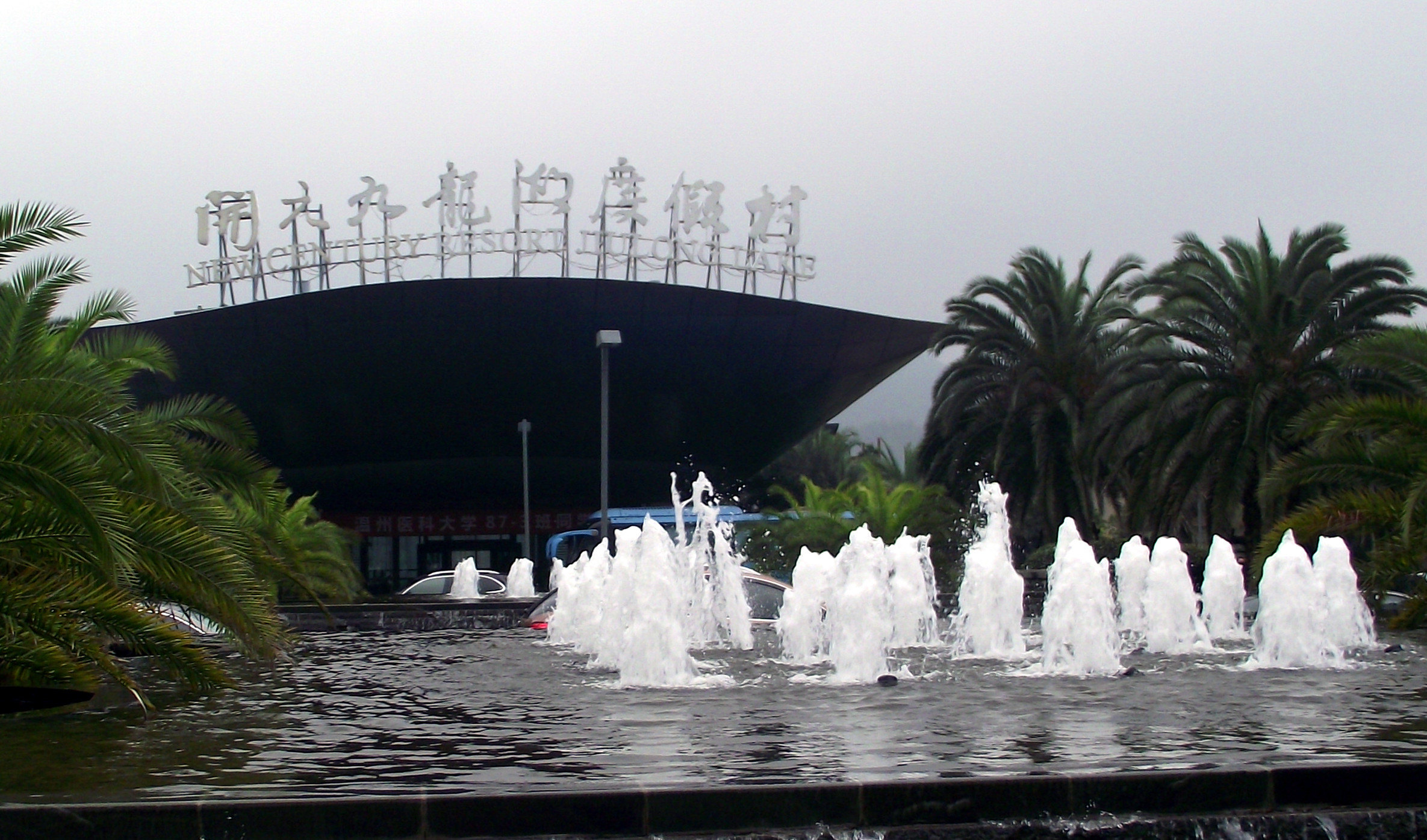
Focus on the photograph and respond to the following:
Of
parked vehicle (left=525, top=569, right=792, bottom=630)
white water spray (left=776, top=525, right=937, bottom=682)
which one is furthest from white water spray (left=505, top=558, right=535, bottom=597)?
parked vehicle (left=525, top=569, right=792, bottom=630)

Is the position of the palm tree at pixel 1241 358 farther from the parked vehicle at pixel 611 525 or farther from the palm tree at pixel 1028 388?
the parked vehicle at pixel 611 525

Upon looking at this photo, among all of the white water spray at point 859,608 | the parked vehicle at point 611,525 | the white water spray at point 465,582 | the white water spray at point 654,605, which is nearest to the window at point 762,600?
the white water spray at point 654,605

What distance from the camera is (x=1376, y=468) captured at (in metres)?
15.1

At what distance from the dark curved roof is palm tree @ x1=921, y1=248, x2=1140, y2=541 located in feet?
33.6

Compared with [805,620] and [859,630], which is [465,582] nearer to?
[805,620]

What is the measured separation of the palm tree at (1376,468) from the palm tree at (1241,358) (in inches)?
184

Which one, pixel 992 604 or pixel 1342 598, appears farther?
pixel 1342 598

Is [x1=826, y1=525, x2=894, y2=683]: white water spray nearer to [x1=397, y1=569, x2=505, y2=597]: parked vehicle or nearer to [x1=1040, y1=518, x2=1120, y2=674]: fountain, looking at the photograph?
[x1=1040, y1=518, x2=1120, y2=674]: fountain

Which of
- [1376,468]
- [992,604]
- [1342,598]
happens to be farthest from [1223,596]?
[992,604]

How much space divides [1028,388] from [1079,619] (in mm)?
18691

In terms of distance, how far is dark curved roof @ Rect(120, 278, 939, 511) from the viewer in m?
38.8

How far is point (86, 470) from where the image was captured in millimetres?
7504

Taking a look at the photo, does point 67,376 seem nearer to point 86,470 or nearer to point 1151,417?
point 86,470

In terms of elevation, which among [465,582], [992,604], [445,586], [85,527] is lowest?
[445,586]
